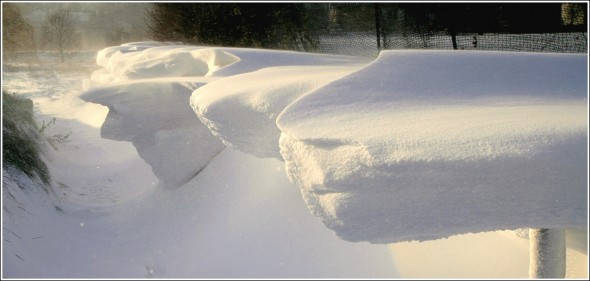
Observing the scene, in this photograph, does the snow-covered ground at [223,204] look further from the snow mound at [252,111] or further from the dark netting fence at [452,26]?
the dark netting fence at [452,26]

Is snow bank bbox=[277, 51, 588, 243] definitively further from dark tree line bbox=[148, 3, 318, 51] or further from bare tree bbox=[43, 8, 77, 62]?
bare tree bbox=[43, 8, 77, 62]

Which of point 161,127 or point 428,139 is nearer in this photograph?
point 428,139

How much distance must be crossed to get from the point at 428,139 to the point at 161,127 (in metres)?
2.72

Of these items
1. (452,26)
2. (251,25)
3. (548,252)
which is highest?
(251,25)

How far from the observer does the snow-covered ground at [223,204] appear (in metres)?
1.98

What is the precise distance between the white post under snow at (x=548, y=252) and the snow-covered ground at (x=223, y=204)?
16.0 inches

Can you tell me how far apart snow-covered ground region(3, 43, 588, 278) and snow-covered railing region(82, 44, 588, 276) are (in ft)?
0.03

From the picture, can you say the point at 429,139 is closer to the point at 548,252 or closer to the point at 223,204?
the point at 548,252

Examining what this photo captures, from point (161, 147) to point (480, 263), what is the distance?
7.56 feet

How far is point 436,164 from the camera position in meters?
1.21

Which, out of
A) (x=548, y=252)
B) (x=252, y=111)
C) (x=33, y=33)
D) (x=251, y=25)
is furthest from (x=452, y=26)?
(x=33, y=33)

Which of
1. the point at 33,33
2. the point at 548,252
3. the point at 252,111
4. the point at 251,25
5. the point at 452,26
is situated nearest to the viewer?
the point at 548,252

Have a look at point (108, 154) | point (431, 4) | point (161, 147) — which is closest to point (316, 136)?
point (161, 147)

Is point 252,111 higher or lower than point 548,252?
higher
